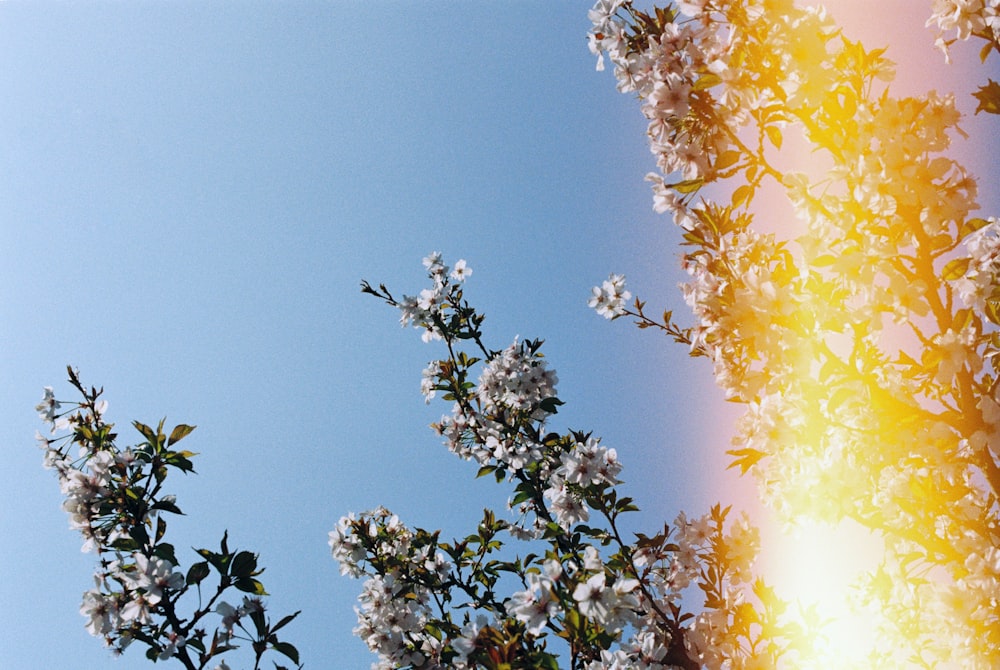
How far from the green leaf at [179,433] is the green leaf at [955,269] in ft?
13.5

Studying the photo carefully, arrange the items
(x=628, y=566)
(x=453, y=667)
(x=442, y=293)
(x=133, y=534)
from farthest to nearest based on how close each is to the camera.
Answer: (x=442, y=293) < (x=453, y=667) < (x=628, y=566) < (x=133, y=534)

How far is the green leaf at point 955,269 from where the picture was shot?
2651mm

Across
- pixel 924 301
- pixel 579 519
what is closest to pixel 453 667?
pixel 579 519

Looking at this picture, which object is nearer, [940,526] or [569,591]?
[569,591]

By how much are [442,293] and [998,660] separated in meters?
4.86

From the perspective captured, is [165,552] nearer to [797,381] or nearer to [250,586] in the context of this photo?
[250,586]

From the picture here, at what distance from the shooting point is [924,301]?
2.61 meters

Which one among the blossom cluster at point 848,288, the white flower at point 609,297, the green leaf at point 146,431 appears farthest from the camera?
the white flower at point 609,297

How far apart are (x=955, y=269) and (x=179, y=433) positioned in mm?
4236

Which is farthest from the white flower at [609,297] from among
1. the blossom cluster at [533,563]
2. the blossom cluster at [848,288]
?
the blossom cluster at [848,288]

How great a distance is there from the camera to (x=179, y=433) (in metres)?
3.93

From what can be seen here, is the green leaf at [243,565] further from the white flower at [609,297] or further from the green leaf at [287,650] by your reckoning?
the white flower at [609,297]

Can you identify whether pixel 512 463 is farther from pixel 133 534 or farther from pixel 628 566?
pixel 133 534

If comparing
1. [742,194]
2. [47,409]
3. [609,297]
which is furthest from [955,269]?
[47,409]
